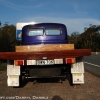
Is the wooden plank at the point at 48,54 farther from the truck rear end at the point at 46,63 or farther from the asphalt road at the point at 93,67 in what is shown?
the asphalt road at the point at 93,67

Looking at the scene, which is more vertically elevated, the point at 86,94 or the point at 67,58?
the point at 67,58

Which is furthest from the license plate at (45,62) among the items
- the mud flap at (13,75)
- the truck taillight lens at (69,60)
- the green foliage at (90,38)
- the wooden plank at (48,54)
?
the green foliage at (90,38)

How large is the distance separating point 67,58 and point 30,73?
1552 mm

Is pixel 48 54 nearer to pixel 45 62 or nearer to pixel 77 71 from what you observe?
pixel 45 62

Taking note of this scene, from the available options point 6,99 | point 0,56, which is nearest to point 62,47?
point 0,56

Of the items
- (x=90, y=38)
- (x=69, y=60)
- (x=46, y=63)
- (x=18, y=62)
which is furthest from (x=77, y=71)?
(x=90, y=38)

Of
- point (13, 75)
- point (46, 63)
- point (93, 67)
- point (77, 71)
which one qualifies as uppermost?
point (46, 63)

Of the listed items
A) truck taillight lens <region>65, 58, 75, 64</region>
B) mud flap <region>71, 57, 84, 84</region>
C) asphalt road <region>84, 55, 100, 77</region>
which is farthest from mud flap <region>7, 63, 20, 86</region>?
asphalt road <region>84, 55, 100, 77</region>

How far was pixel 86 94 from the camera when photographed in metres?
7.02

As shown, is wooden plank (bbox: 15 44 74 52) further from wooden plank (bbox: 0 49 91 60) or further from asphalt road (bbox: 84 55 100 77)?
asphalt road (bbox: 84 55 100 77)

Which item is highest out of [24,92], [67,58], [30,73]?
[67,58]

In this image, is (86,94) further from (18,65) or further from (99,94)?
(18,65)

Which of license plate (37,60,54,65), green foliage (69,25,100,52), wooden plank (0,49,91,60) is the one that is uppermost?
green foliage (69,25,100,52)

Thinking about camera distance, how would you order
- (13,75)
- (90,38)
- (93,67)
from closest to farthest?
(13,75), (93,67), (90,38)
